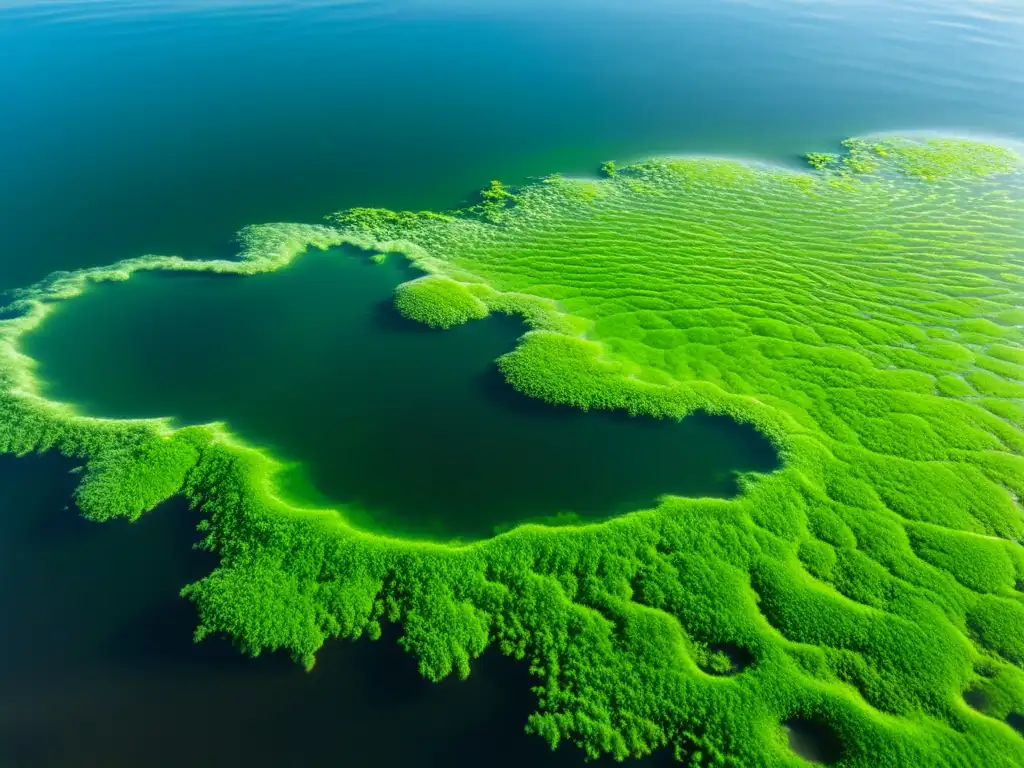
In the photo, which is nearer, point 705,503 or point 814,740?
point 814,740

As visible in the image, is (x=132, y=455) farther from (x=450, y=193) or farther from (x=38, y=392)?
(x=450, y=193)

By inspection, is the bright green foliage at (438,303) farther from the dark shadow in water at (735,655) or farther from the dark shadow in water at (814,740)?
the dark shadow in water at (814,740)

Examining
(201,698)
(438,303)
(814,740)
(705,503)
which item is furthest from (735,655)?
(438,303)

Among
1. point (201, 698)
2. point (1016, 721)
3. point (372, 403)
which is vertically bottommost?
point (201, 698)

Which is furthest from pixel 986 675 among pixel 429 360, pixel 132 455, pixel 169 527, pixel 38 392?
pixel 38 392

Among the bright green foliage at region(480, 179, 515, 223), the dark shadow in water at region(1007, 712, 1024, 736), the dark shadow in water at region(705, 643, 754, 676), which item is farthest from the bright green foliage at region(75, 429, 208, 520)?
the dark shadow in water at region(1007, 712, 1024, 736)

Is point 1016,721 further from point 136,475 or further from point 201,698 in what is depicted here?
point 136,475

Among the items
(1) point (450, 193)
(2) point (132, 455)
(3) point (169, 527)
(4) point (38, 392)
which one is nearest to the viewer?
(3) point (169, 527)
